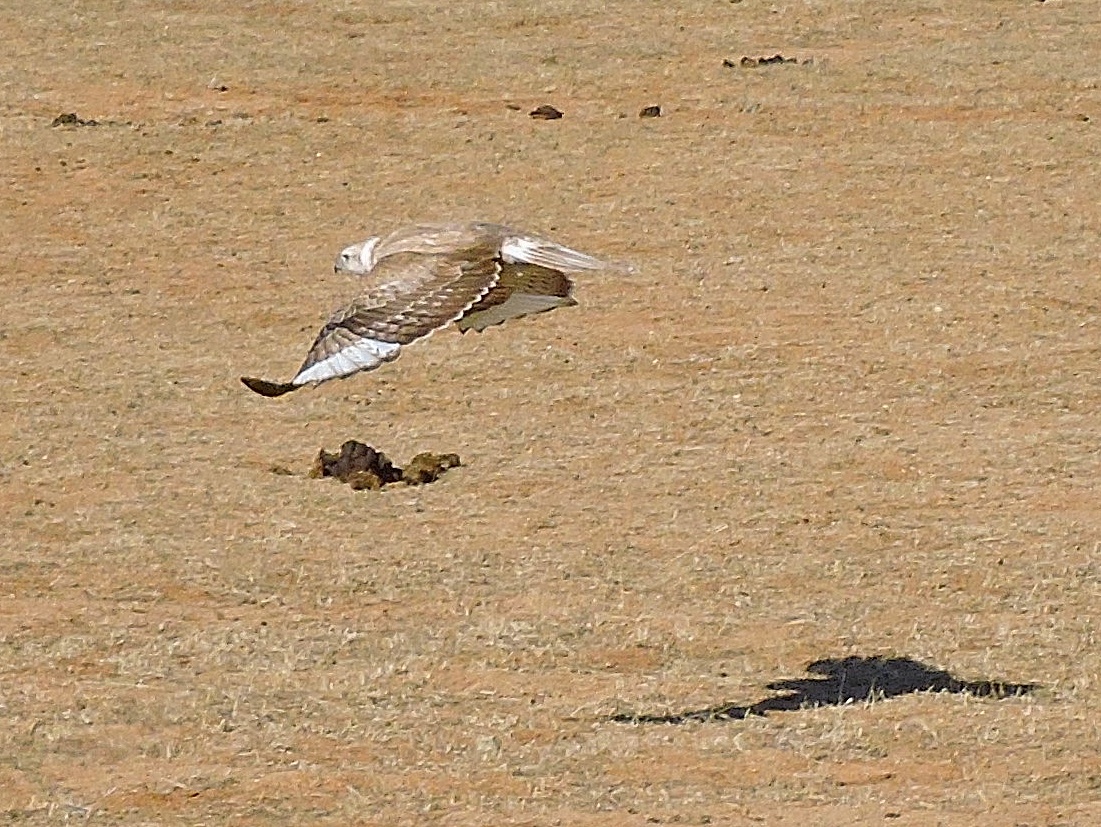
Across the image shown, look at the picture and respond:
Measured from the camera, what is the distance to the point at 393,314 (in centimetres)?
586

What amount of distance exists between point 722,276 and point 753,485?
132 inches

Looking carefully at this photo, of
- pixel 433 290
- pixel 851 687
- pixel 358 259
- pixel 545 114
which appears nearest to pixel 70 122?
pixel 545 114

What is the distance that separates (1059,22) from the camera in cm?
1783

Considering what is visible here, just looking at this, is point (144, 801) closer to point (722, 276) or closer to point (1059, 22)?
point (722, 276)

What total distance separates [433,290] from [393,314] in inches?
5.1

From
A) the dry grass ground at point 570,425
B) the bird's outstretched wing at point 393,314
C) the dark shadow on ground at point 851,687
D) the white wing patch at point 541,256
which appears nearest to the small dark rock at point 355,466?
the dry grass ground at point 570,425

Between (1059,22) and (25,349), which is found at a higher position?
(1059,22)

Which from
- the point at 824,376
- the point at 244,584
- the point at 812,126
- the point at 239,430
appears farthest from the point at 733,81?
the point at 244,584

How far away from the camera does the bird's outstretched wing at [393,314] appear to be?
5.79 metres

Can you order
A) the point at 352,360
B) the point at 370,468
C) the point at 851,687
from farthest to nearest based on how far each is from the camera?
the point at 370,468
the point at 851,687
the point at 352,360

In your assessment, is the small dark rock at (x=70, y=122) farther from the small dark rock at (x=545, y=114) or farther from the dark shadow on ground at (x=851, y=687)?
the dark shadow on ground at (x=851, y=687)

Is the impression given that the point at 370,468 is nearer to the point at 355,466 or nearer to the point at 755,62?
the point at 355,466

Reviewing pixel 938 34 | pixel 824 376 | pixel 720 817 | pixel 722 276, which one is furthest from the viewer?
pixel 938 34

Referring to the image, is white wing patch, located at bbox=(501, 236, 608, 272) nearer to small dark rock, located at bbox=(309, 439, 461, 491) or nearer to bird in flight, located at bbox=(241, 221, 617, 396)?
bird in flight, located at bbox=(241, 221, 617, 396)
